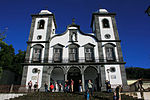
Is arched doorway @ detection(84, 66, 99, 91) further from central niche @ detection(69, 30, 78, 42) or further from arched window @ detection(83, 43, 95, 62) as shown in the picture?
central niche @ detection(69, 30, 78, 42)

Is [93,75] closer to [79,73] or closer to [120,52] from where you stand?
[79,73]

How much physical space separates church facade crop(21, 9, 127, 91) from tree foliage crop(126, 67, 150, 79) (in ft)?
74.6

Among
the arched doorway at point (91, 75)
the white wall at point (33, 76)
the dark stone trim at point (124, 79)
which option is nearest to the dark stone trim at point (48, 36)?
the white wall at point (33, 76)

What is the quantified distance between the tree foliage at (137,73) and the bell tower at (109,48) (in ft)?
72.7

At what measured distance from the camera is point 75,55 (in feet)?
70.0

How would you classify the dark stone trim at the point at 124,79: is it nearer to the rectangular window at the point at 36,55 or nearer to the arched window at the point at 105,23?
the arched window at the point at 105,23

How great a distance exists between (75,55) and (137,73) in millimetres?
29324

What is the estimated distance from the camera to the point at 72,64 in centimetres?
2027

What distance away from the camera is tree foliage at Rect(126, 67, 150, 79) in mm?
40312

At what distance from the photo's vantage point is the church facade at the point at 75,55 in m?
19.5

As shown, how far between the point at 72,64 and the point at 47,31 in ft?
26.2

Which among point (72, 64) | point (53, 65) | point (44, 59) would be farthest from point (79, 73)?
point (44, 59)

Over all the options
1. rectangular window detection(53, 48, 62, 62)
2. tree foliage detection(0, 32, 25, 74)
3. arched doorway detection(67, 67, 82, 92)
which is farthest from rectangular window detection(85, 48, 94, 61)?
tree foliage detection(0, 32, 25, 74)

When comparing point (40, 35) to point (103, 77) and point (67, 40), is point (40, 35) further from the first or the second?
point (103, 77)
